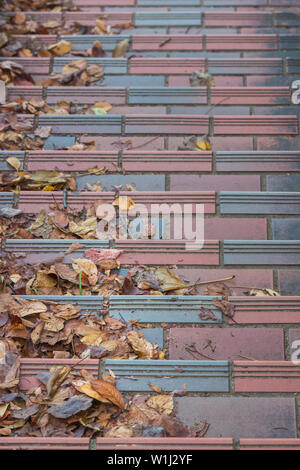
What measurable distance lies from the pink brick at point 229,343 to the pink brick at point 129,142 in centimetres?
79

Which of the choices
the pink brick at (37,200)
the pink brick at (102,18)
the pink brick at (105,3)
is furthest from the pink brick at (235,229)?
the pink brick at (105,3)

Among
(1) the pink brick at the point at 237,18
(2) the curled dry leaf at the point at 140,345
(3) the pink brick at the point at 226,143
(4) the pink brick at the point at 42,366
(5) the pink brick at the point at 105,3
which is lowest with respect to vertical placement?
(4) the pink brick at the point at 42,366

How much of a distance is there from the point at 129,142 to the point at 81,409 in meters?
1.07

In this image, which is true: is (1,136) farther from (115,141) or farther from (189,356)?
(189,356)

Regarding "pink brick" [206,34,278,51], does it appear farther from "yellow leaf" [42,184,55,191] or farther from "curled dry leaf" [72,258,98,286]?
"curled dry leaf" [72,258,98,286]

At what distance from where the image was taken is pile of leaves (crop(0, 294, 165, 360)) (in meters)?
1.50

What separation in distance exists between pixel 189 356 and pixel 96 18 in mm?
1817

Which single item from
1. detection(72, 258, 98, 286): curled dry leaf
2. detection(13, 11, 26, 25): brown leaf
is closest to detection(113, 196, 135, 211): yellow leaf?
detection(72, 258, 98, 286): curled dry leaf

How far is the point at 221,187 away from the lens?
1842mm

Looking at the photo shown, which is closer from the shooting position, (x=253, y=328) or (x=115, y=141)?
(x=253, y=328)

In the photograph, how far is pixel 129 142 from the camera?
1.96 m

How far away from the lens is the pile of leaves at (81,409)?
53.4 inches

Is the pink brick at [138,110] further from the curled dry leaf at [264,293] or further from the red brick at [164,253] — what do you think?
the curled dry leaf at [264,293]

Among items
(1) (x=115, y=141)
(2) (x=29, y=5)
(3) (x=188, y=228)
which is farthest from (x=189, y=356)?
(2) (x=29, y=5)
